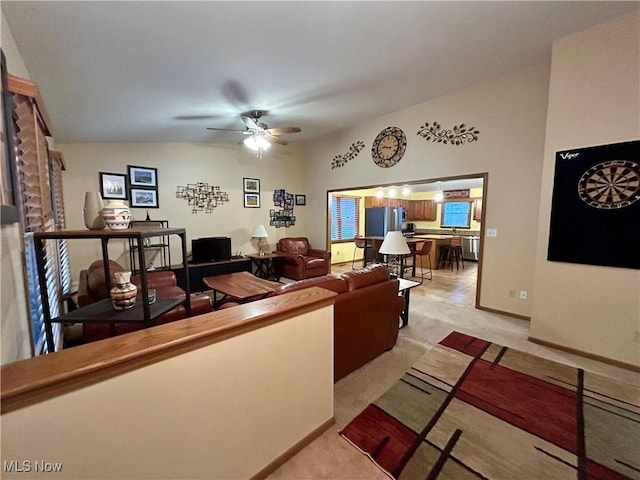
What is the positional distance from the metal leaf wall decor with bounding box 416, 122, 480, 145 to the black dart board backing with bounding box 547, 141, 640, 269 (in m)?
1.37

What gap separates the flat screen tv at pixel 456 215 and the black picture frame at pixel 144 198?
839cm

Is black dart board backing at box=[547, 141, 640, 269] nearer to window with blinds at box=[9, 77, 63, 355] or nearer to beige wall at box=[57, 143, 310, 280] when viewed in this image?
window with blinds at box=[9, 77, 63, 355]

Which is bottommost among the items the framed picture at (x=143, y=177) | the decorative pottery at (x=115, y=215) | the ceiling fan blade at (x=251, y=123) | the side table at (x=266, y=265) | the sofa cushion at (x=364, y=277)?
the side table at (x=266, y=265)

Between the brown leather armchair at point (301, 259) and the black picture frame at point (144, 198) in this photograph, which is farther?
the brown leather armchair at point (301, 259)

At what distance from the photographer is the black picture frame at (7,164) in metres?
1.05

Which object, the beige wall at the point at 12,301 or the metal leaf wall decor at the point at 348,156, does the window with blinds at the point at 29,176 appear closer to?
the beige wall at the point at 12,301

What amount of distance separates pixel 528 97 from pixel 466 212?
5710 millimetres

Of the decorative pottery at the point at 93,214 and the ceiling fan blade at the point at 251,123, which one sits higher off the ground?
the ceiling fan blade at the point at 251,123

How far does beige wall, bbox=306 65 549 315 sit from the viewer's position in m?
3.35

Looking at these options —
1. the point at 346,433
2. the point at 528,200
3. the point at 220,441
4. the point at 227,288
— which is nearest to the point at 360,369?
the point at 346,433

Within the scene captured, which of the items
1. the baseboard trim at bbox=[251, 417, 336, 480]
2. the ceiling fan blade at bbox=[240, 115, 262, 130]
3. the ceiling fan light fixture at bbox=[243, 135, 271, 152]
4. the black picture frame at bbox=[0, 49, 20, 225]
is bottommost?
the baseboard trim at bbox=[251, 417, 336, 480]

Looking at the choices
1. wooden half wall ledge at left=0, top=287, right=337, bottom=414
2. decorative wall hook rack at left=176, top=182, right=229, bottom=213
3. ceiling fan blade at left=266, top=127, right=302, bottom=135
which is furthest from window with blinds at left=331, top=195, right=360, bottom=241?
wooden half wall ledge at left=0, top=287, right=337, bottom=414

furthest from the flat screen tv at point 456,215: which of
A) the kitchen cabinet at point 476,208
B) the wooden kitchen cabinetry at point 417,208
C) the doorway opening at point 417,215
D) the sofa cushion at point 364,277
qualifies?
the sofa cushion at point 364,277

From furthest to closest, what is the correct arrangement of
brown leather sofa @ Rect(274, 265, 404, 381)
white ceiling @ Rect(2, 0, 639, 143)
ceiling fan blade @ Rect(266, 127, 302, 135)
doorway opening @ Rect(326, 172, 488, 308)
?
doorway opening @ Rect(326, 172, 488, 308), ceiling fan blade @ Rect(266, 127, 302, 135), brown leather sofa @ Rect(274, 265, 404, 381), white ceiling @ Rect(2, 0, 639, 143)
